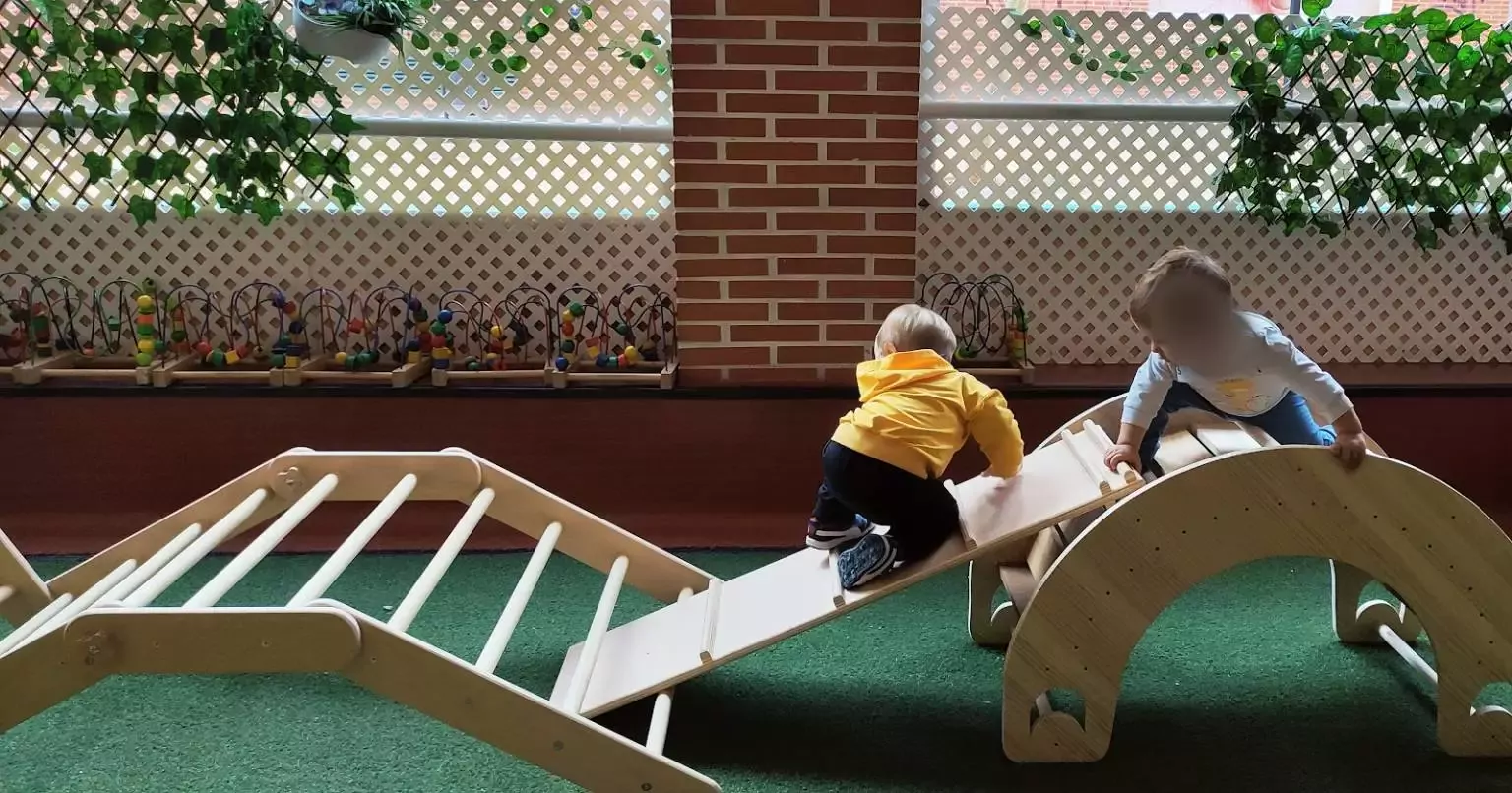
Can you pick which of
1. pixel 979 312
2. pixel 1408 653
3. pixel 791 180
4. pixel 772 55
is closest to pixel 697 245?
pixel 791 180

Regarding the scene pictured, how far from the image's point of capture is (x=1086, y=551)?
1.86 metres

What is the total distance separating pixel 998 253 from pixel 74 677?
2673 mm

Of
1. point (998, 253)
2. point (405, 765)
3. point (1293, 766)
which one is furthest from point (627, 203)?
point (1293, 766)

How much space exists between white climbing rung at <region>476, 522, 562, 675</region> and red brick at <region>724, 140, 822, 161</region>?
1.24 metres

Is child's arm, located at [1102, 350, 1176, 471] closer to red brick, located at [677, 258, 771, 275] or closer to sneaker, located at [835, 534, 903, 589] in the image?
sneaker, located at [835, 534, 903, 589]

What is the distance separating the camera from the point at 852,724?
209cm

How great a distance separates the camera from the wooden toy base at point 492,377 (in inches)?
121

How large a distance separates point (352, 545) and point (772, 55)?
1.75 m

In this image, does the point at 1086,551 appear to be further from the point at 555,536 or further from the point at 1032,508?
the point at 555,536

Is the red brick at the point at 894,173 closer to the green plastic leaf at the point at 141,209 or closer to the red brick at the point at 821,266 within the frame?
the red brick at the point at 821,266

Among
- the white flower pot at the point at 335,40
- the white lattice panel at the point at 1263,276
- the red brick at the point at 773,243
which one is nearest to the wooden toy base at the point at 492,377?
the red brick at the point at 773,243

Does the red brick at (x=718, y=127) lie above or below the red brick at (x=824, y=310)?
above

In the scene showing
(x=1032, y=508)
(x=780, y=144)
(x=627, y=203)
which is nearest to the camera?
(x=1032, y=508)

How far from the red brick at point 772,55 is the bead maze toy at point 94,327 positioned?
6.35 feet
